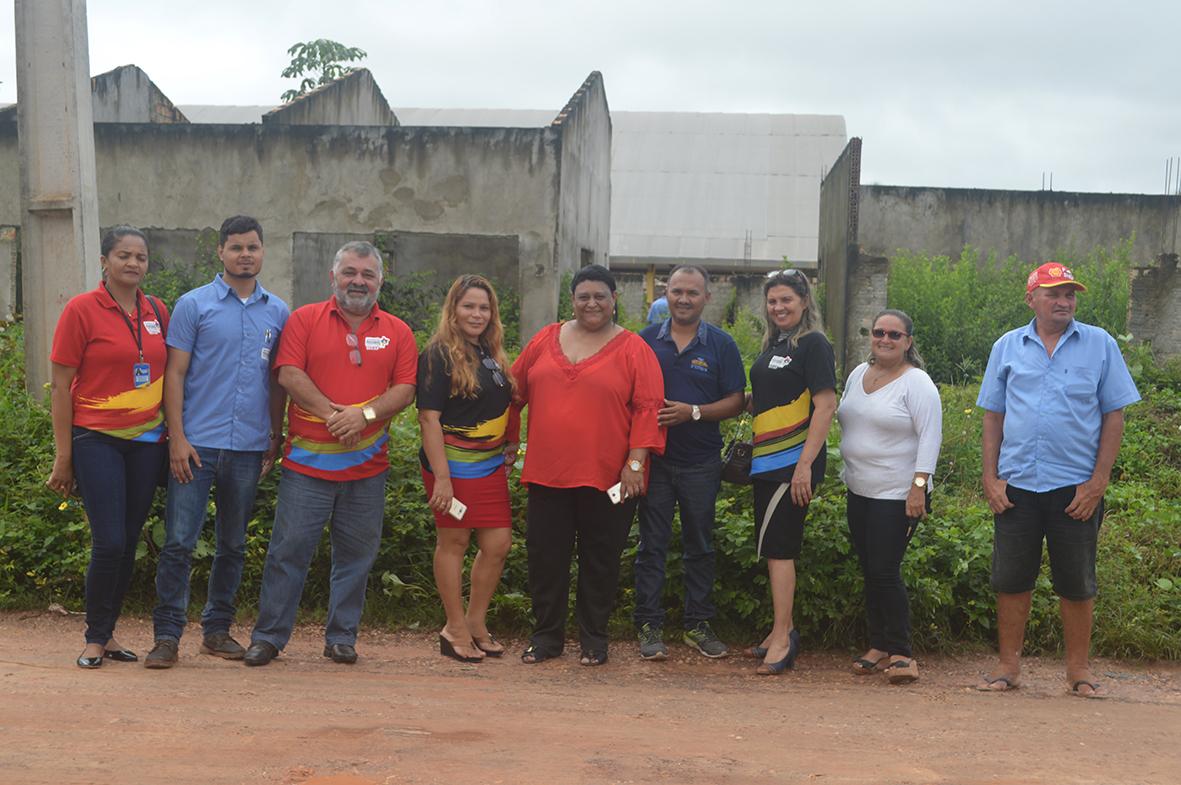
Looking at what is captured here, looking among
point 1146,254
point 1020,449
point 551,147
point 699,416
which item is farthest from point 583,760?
point 1146,254

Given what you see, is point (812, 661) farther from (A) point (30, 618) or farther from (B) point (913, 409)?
(A) point (30, 618)

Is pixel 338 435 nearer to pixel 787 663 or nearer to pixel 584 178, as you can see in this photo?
pixel 787 663

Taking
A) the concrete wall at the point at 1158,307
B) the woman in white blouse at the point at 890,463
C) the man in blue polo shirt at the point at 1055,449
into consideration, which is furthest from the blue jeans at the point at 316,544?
the concrete wall at the point at 1158,307

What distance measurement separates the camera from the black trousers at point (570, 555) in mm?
5887

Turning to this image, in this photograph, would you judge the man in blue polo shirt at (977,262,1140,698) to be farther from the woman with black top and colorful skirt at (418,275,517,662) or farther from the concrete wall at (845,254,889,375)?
the concrete wall at (845,254,889,375)

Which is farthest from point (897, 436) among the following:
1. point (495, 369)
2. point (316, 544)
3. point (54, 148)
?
point (54, 148)

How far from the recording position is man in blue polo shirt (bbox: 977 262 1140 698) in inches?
213

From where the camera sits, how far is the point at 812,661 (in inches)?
248

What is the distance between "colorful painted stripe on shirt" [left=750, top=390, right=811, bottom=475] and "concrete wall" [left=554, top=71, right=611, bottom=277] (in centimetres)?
1044

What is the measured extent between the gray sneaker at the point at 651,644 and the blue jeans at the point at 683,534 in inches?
1.4

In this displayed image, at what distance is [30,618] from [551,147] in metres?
10.9

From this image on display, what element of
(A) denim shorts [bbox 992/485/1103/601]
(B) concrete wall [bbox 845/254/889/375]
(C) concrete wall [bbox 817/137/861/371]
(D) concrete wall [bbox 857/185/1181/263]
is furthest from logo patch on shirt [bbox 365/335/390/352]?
(D) concrete wall [bbox 857/185/1181/263]

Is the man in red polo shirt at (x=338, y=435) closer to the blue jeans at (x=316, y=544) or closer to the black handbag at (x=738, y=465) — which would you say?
the blue jeans at (x=316, y=544)

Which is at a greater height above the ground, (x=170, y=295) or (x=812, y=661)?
(x=170, y=295)
